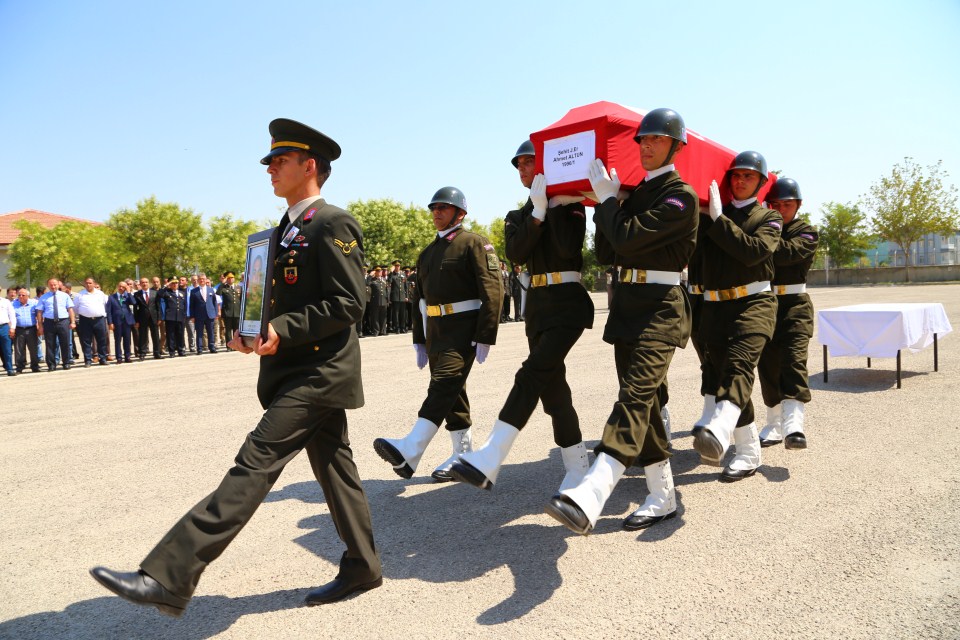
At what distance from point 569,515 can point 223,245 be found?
182ft

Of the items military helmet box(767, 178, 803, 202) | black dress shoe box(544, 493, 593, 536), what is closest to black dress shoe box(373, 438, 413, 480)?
black dress shoe box(544, 493, 593, 536)

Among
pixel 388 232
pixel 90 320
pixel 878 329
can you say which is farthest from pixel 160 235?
pixel 878 329

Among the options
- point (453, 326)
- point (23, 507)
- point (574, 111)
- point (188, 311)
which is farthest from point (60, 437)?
point (188, 311)

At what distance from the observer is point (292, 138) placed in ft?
11.4

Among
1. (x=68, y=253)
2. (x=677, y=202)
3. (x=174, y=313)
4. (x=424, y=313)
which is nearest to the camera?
(x=677, y=202)

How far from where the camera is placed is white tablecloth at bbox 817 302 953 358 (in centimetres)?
869

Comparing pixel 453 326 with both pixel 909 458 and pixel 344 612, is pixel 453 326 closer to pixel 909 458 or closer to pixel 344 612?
pixel 344 612

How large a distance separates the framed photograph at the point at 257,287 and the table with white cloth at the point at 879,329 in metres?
7.80

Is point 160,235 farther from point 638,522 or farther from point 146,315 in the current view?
point 638,522

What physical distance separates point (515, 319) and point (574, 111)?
22.4 meters

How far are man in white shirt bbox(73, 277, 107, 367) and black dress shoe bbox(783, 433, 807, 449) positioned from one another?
49.6ft

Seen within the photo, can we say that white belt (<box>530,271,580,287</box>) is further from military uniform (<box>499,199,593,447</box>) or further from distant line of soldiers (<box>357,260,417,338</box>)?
distant line of soldiers (<box>357,260,417,338</box>)

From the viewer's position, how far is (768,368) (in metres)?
5.79

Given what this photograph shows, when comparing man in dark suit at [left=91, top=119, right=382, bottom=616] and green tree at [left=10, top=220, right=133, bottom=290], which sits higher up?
green tree at [left=10, top=220, right=133, bottom=290]
